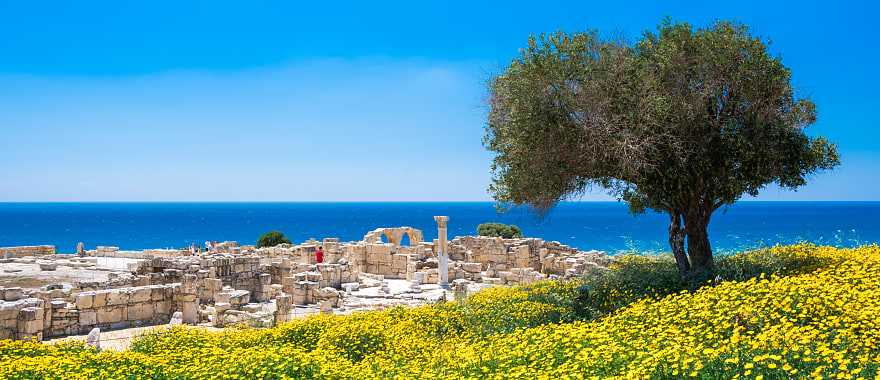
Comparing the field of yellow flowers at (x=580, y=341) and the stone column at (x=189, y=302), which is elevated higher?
the field of yellow flowers at (x=580, y=341)

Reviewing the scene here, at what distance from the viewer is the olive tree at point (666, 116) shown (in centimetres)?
1357

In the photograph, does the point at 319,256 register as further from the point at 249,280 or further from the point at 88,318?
the point at 88,318

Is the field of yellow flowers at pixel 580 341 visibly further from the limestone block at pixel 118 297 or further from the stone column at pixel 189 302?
the stone column at pixel 189 302

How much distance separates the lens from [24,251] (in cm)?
3869

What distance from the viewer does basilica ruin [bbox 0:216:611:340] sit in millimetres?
18078

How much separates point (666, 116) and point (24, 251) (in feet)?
128

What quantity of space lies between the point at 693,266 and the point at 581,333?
7375 mm

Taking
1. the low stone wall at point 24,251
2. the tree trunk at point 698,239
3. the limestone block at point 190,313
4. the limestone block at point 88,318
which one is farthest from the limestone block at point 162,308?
the low stone wall at point 24,251

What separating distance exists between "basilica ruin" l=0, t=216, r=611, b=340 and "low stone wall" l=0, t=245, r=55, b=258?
0.22 ft

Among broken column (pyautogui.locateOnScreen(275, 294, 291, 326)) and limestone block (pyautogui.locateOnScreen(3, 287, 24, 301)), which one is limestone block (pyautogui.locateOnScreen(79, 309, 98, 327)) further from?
broken column (pyautogui.locateOnScreen(275, 294, 291, 326))

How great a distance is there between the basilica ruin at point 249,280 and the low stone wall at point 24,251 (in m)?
0.07

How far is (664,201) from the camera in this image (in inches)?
605

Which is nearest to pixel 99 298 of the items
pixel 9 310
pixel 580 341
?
pixel 9 310

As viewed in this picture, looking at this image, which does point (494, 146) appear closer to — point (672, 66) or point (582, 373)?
point (672, 66)
